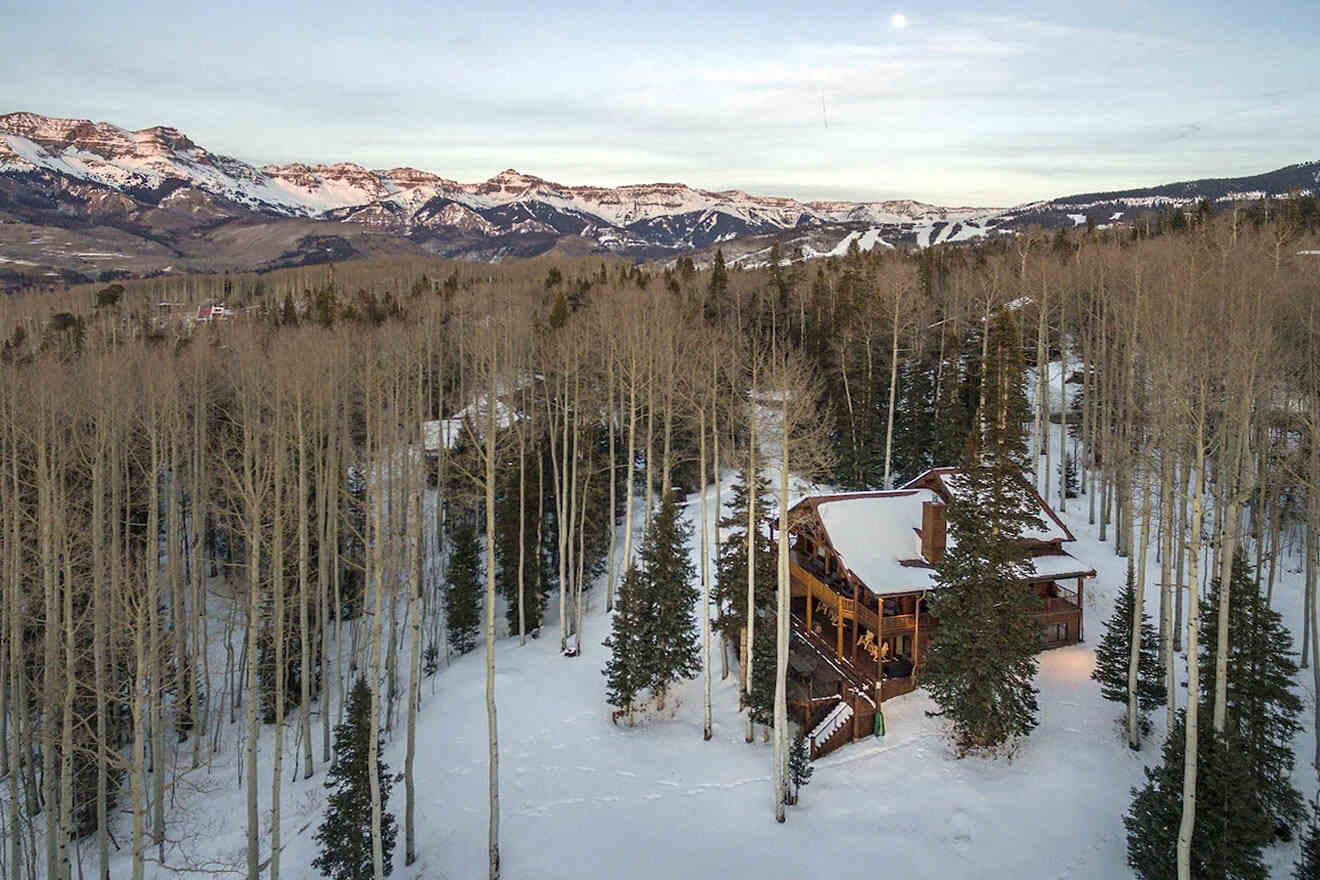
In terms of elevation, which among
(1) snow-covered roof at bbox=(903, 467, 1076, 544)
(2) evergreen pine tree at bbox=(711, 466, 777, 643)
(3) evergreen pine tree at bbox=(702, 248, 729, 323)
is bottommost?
(2) evergreen pine tree at bbox=(711, 466, 777, 643)

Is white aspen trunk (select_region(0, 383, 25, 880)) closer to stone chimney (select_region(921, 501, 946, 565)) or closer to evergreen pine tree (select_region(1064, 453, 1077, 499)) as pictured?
stone chimney (select_region(921, 501, 946, 565))

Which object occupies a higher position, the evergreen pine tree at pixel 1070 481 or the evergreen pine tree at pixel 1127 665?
the evergreen pine tree at pixel 1070 481

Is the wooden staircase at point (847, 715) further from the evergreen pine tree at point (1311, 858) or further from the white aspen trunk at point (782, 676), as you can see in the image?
the evergreen pine tree at point (1311, 858)

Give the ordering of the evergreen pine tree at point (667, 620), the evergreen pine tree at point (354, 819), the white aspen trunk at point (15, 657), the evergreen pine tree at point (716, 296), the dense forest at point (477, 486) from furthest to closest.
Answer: the evergreen pine tree at point (716, 296) → the evergreen pine tree at point (667, 620) → the dense forest at point (477, 486) → the white aspen trunk at point (15, 657) → the evergreen pine tree at point (354, 819)

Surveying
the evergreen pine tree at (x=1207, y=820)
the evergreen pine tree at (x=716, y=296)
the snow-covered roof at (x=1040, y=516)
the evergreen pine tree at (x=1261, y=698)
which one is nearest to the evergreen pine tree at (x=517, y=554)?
the snow-covered roof at (x=1040, y=516)

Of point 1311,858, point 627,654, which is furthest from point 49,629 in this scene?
point 1311,858

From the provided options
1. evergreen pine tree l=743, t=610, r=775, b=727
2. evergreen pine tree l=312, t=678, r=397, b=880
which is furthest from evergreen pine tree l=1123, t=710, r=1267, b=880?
evergreen pine tree l=312, t=678, r=397, b=880
